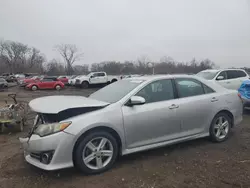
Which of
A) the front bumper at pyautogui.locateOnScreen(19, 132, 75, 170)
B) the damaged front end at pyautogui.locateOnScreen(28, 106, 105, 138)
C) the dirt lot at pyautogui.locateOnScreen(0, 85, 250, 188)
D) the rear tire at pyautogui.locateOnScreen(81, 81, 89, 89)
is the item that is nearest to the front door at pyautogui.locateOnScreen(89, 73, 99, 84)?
the rear tire at pyautogui.locateOnScreen(81, 81, 89, 89)

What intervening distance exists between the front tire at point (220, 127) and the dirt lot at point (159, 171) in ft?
0.71

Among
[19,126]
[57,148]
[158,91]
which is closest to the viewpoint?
[57,148]

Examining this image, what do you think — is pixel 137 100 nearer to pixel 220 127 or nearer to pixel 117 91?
pixel 117 91

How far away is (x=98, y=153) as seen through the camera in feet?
10.3

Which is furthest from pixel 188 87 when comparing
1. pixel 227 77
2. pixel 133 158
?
pixel 227 77

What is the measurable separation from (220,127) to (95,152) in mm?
2804

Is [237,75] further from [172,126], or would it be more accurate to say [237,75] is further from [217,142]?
[172,126]

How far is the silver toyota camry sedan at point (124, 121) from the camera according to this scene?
116 inches

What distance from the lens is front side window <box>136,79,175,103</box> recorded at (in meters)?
3.72

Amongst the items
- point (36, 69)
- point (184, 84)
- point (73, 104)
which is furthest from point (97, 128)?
point (36, 69)

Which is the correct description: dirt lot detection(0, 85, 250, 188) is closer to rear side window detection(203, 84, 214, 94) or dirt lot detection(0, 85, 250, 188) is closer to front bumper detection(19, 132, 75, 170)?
front bumper detection(19, 132, 75, 170)

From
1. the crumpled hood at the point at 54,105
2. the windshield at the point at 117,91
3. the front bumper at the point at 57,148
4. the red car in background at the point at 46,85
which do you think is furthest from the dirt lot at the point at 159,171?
the red car in background at the point at 46,85

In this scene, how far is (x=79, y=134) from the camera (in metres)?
2.99

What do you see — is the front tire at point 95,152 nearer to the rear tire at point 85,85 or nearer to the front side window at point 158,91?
the front side window at point 158,91
